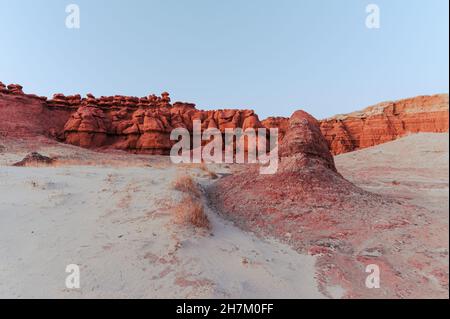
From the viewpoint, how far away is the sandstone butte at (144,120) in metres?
30.5

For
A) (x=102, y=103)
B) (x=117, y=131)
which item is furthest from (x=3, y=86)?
(x=117, y=131)

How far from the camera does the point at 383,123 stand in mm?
35312

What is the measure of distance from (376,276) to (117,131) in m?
33.9

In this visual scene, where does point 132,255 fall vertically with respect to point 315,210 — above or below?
below

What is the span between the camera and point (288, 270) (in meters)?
3.22

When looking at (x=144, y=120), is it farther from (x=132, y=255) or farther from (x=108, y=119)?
(x=132, y=255)

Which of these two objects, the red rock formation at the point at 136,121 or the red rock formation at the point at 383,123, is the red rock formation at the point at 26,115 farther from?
the red rock formation at the point at 383,123

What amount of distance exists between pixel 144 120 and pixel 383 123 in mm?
32171

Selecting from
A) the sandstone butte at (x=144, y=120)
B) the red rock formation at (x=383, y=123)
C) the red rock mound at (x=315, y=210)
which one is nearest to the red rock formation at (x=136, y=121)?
the sandstone butte at (x=144, y=120)

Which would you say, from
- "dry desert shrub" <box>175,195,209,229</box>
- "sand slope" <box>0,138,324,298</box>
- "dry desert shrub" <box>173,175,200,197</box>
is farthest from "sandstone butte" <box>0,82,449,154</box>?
"dry desert shrub" <box>175,195,209,229</box>

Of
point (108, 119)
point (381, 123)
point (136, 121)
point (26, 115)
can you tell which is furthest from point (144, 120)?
point (381, 123)

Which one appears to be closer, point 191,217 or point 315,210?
point 191,217

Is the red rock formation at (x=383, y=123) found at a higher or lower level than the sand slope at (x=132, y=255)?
higher
